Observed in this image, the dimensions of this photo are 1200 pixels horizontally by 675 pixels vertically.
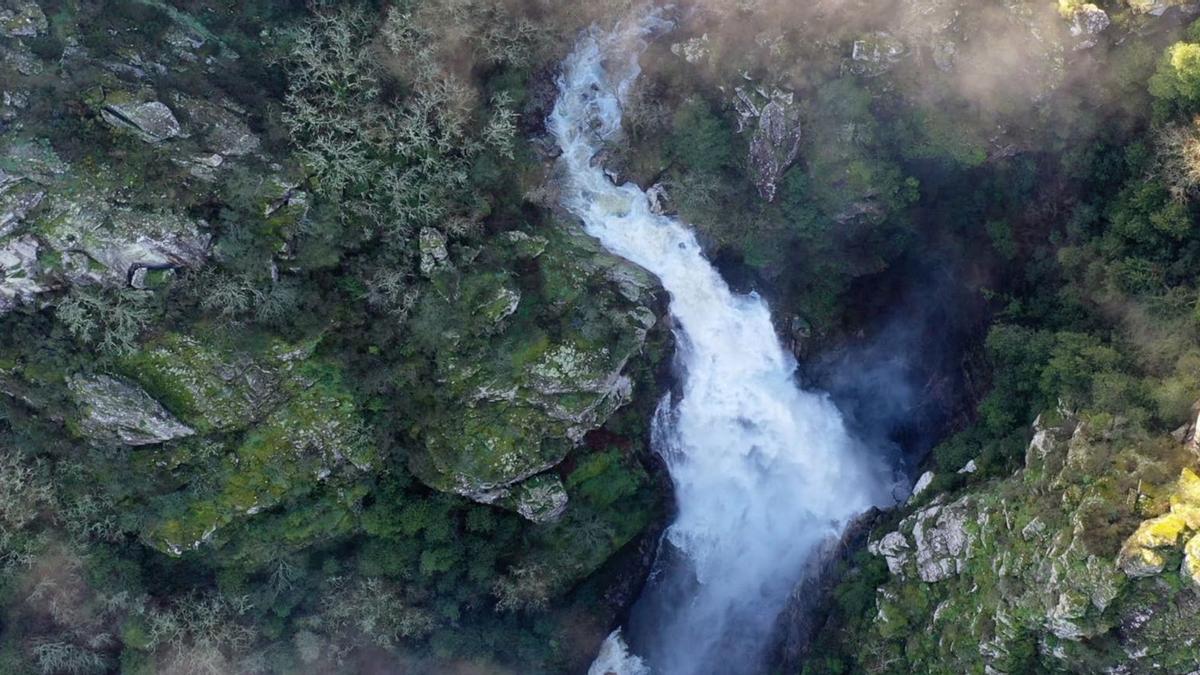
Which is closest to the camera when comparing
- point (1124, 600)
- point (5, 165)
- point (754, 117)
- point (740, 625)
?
point (1124, 600)

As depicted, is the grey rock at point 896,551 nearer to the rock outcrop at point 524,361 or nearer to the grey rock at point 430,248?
the rock outcrop at point 524,361

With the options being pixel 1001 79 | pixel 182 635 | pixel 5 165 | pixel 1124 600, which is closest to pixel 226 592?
pixel 182 635

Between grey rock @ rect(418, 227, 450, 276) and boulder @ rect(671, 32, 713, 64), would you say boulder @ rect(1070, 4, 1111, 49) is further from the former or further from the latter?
grey rock @ rect(418, 227, 450, 276)

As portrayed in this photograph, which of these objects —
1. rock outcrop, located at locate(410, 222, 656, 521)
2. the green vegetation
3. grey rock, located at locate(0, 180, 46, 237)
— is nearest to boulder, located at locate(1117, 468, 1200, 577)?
the green vegetation

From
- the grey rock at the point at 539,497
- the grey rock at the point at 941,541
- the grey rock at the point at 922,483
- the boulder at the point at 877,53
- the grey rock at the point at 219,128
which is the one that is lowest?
the grey rock at the point at 539,497

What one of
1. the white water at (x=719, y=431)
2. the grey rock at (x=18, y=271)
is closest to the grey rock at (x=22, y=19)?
the grey rock at (x=18, y=271)

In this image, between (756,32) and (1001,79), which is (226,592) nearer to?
(756,32)

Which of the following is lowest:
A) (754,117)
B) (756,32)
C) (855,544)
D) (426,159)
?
(855,544)
